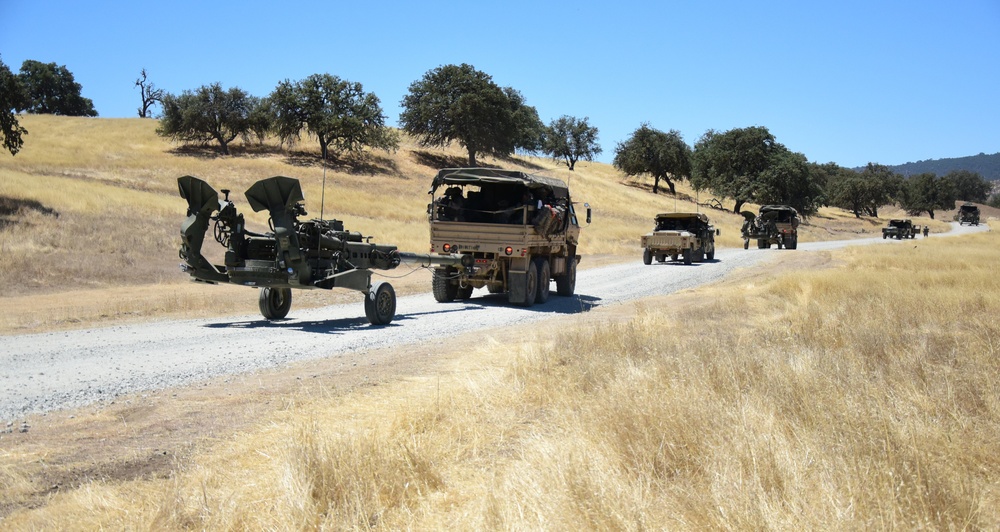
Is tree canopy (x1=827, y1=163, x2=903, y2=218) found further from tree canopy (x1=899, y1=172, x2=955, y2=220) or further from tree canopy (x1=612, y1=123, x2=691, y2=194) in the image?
tree canopy (x1=612, y1=123, x2=691, y2=194)

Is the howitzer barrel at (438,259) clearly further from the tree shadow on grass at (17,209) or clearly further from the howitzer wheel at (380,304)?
the tree shadow on grass at (17,209)

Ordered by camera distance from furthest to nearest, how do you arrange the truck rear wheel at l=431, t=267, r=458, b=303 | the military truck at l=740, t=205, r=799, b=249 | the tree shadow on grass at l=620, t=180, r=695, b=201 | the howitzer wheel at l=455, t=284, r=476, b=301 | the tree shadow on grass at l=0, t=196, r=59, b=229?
1. the tree shadow on grass at l=620, t=180, r=695, b=201
2. the military truck at l=740, t=205, r=799, b=249
3. the tree shadow on grass at l=0, t=196, r=59, b=229
4. the howitzer wheel at l=455, t=284, r=476, b=301
5. the truck rear wheel at l=431, t=267, r=458, b=303

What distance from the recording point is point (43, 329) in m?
12.4

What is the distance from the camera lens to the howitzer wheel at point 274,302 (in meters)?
13.9

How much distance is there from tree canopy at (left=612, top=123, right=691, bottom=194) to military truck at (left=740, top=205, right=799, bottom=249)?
47.6m

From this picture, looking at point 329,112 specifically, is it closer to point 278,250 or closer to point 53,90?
point 278,250

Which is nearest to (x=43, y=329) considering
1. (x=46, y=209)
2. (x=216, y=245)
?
(x=216, y=245)

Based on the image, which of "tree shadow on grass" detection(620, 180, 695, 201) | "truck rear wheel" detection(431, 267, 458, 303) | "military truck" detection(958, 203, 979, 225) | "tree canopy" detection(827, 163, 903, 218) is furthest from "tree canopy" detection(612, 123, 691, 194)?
"truck rear wheel" detection(431, 267, 458, 303)

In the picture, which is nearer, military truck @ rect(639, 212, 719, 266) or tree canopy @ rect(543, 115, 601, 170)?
military truck @ rect(639, 212, 719, 266)

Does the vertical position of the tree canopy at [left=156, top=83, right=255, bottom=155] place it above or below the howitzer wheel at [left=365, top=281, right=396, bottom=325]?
above

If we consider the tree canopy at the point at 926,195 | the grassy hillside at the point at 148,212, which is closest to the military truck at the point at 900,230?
the grassy hillside at the point at 148,212

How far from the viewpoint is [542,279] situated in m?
18.1

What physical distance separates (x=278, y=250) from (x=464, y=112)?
198 feet

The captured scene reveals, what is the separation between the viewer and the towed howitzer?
39.9 feet
